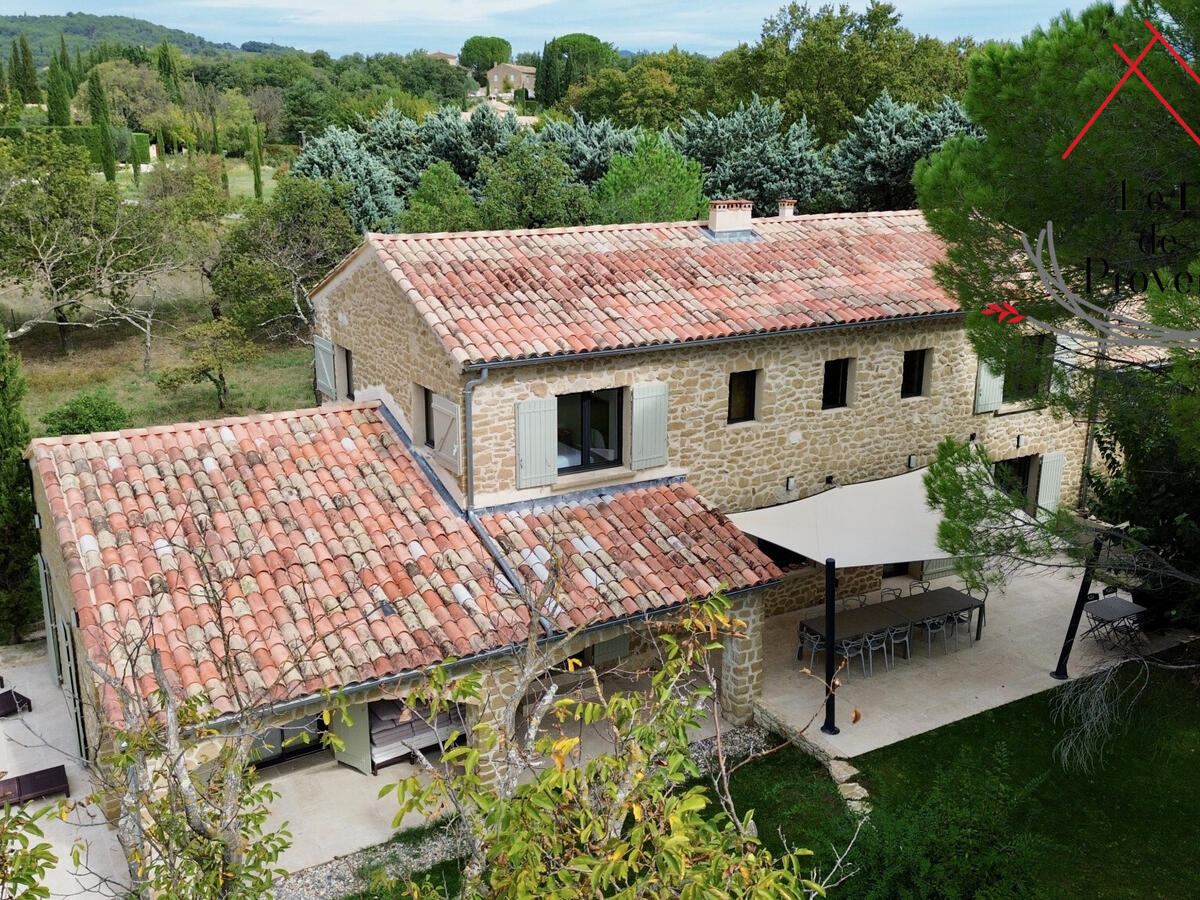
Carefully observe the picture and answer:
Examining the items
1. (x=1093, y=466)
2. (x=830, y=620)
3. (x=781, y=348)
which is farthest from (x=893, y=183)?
(x=830, y=620)

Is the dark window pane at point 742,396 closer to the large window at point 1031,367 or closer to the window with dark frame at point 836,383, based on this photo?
the window with dark frame at point 836,383

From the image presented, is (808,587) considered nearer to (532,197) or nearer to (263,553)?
(263,553)

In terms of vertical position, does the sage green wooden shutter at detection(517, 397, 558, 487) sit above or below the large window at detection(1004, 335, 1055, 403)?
below

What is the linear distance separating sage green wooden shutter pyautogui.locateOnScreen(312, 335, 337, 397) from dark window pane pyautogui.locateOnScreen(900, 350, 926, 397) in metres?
10.6

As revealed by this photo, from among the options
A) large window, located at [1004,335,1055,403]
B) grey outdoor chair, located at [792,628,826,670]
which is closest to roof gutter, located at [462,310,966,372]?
large window, located at [1004,335,1055,403]

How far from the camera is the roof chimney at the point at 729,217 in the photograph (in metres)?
19.0

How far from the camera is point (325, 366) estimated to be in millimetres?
19703

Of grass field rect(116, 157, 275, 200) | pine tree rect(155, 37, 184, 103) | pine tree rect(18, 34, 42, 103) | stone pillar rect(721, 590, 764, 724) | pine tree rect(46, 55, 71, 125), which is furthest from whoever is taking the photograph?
pine tree rect(155, 37, 184, 103)

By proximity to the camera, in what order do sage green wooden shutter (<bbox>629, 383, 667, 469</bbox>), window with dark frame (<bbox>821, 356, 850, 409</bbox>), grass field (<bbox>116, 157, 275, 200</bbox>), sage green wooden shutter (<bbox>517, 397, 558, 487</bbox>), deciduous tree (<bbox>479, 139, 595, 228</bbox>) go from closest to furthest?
sage green wooden shutter (<bbox>517, 397, 558, 487</bbox>) < sage green wooden shutter (<bbox>629, 383, 667, 469</bbox>) < window with dark frame (<bbox>821, 356, 850, 409</bbox>) < deciduous tree (<bbox>479, 139, 595, 228</bbox>) < grass field (<bbox>116, 157, 275, 200</bbox>)

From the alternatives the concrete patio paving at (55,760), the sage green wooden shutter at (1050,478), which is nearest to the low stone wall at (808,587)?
the sage green wooden shutter at (1050,478)

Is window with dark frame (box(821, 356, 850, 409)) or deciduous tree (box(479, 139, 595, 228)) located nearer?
window with dark frame (box(821, 356, 850, 409))

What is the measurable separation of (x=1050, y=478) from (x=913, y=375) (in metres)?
4.31

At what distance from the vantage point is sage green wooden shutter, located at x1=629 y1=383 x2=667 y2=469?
51.7ft

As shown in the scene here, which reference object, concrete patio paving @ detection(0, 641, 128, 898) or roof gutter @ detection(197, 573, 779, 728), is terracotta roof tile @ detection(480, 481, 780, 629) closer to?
roof gutter @ detection(197, 573, 779, 728)
